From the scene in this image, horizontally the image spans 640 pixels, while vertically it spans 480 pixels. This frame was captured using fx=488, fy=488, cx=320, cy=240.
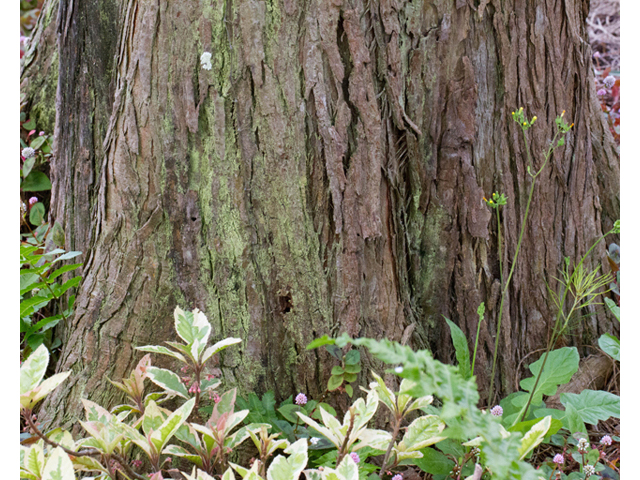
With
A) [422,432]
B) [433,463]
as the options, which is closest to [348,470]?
[422,432]

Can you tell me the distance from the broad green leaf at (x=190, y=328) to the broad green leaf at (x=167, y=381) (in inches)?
5.1

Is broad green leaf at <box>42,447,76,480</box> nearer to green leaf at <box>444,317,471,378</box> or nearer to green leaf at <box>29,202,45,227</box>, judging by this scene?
green leaf at <box>444,317,471,378</box>

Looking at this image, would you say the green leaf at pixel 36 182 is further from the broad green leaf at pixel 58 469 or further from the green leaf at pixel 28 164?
the broad green leaf at pixel 58 469

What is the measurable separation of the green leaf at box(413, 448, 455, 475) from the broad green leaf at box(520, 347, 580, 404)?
0.39 m

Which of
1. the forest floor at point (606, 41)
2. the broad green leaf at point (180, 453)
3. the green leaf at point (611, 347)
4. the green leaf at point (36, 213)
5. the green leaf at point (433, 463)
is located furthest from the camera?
the forest floor at point (606, 41)

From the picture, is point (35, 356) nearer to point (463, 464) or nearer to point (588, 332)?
point (463, 464)

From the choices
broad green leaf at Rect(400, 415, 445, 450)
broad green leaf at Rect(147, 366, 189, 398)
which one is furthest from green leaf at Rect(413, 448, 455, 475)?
broad green leaf at Rect(147, 366, 189, 398)

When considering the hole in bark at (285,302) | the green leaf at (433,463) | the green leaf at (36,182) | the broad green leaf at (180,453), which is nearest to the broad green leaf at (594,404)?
the green leaf at (433,463)

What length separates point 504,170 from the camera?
1.75 m

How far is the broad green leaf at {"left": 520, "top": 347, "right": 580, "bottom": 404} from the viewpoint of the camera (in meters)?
1.55

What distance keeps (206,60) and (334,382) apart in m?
1.06

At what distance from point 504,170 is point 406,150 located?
39 centimetres

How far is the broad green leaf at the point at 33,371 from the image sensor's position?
3.71ft

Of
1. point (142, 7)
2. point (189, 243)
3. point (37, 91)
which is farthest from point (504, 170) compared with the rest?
point (37, 91)
